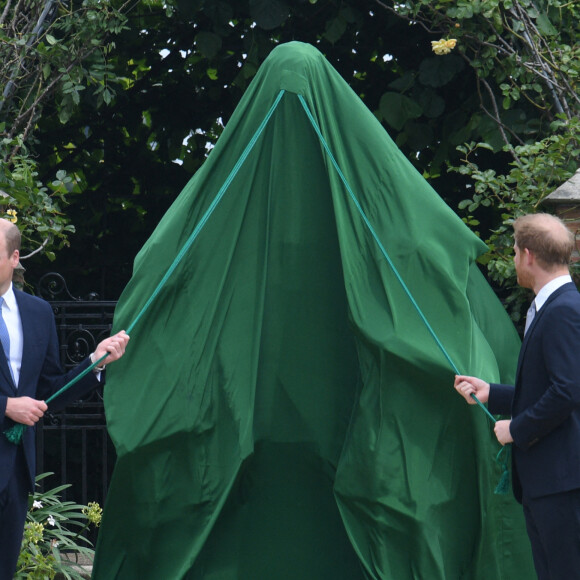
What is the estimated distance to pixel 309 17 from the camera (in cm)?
564

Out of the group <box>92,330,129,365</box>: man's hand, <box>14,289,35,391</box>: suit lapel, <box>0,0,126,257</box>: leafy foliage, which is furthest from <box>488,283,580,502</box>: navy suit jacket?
<box>0,0,126,257</box>: leafy foliage

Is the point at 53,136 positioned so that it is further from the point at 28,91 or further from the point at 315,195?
the point at 315,195

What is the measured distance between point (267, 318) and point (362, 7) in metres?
2.90

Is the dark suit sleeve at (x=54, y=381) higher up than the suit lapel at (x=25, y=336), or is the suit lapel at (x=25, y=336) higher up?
the suit lapel at (x=25, y=336)

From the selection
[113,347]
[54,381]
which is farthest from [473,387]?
[54,381]

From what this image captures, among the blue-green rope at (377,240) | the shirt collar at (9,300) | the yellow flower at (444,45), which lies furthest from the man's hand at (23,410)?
the yellow flower at (444,45)

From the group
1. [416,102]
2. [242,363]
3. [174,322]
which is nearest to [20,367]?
[174,322]

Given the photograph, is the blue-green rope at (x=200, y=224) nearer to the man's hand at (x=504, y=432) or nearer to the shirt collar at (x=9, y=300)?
the shirt collar at (x=9, y=300)

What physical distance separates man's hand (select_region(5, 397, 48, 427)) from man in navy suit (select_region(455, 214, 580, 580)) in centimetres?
139

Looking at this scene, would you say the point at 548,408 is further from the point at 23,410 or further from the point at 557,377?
the point at 23,410

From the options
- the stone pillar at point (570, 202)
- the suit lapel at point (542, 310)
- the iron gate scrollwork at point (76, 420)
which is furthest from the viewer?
the iron gate scrollwork at point (76, 420)

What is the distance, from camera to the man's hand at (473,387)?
9.57ft

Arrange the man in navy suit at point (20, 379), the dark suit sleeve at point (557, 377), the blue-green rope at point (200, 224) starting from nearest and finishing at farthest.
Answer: the dark suit sleeve at point (557, 377), the man in navy suit at point (20, 379), the blue-green rope at point (200, 224)

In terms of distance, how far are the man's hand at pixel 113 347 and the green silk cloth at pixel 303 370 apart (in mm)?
114
